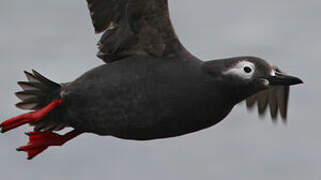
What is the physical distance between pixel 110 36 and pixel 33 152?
191 cm

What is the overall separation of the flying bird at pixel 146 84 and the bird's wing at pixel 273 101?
6.72ft

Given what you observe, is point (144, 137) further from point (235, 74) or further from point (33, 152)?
point (33, 152)

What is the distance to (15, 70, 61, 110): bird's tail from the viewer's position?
1080 centimetres

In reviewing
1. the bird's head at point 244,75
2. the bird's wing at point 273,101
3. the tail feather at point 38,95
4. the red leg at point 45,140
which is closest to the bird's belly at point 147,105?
the bird's head at point 244,75

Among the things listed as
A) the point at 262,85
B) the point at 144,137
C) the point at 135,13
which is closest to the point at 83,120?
the point at 144,137

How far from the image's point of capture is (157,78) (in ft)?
32.4

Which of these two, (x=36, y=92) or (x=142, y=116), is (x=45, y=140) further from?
(x=142, y=116)

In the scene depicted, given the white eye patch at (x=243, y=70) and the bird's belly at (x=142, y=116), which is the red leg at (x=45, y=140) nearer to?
the bird's belly at (x=142, y=116)

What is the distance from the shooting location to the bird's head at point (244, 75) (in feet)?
32.3

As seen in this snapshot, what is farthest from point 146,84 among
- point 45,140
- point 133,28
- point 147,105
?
point 45,140

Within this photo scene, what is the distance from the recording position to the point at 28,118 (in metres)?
10.6

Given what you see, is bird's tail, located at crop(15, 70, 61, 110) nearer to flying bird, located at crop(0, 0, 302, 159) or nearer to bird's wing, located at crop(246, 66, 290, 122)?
flying bird, located at crop(0, 0, 302, 159)

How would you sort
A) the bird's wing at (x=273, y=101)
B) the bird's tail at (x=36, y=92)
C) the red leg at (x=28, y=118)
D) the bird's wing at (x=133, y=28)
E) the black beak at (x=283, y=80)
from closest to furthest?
1. the black beak at (x=283, y=80)
2. the bird's wing at (x=133, y=28)
3. the red leg at (x=28, y=118)
4. the bird's tail at (x=36, y=92)
5. the bird's wing at (x=273, y=101)

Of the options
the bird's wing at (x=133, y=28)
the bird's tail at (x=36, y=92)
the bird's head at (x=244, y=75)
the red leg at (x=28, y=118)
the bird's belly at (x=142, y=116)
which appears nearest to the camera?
the bird's belly at (x=142, y=116)
